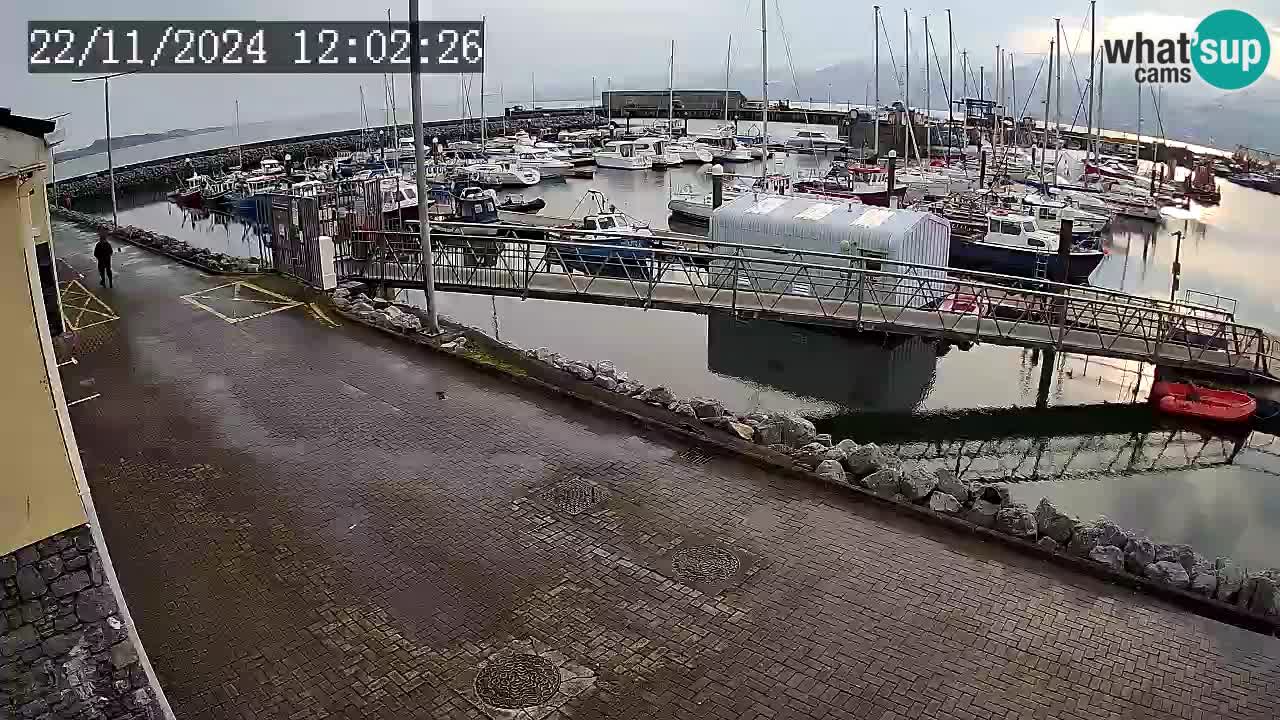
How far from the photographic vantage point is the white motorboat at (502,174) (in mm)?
53888

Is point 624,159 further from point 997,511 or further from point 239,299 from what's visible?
point 997,511

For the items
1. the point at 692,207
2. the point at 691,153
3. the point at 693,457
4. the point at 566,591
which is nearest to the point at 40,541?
the point at 566,591

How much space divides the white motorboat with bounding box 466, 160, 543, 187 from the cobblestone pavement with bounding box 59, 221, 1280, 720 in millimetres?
41122

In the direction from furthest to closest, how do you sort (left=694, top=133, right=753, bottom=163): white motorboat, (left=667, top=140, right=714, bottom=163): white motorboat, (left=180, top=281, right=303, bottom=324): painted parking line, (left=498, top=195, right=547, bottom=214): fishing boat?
(left=667, top=140, right=714, bottom=163): white motorboat → (left=694, top=133, right=753, bottom=163): white motorboat → (left=498, top=195, right=547, bottom=214): fishing boat → (left=180, top=281, right=303, bottom=324): painted parking line

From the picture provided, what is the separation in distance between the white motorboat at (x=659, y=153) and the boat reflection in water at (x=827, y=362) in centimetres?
4279

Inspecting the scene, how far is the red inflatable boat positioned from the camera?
18688 millimetres

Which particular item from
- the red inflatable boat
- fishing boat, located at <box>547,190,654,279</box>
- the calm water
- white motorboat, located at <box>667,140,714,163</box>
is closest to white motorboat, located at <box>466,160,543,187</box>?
white motorboat, located at <box>667,140,714,163</box>

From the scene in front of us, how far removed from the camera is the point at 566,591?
9438 millimetres

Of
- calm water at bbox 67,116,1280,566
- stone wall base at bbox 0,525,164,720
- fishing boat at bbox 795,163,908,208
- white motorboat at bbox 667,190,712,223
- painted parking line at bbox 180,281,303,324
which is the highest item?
fishing boat at bbox 795,163,908,208

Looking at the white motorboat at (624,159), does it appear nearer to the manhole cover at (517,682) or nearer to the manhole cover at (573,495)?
the manhole cover at (573,495)

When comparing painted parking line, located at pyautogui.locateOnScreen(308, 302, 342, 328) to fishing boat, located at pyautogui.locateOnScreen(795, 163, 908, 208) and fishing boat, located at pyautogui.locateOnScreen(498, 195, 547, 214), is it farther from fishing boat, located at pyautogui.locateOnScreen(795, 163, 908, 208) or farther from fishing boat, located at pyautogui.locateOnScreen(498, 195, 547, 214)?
fishing boat, located at pyautogui.locateOnScreen(795, 163, 908, 208)

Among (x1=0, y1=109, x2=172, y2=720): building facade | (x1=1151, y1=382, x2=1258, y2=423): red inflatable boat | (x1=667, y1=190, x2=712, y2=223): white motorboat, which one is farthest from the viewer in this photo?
(x1=667, y1=190, x2=712, y2=223): white motorboat

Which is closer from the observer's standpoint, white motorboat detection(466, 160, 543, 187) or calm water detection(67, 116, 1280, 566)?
calm water detection(67, 116, 1280, 566)

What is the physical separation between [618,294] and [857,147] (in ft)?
172
